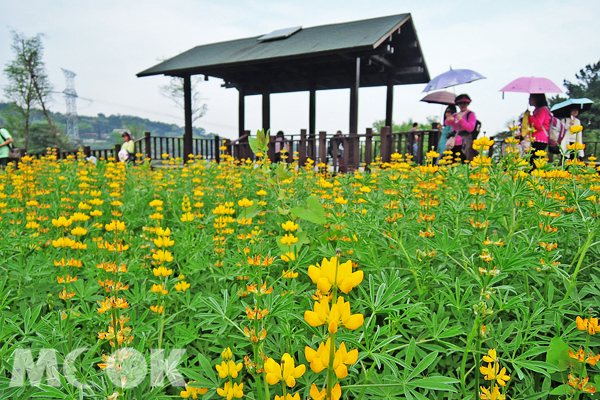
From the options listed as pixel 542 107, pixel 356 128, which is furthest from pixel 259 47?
pixel 542 107

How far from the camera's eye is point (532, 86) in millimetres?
6285

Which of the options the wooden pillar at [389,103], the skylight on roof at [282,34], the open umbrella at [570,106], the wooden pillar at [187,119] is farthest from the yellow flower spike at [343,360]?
the skylight on roof at [282,34]

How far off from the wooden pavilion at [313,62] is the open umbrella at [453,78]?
5.40ft

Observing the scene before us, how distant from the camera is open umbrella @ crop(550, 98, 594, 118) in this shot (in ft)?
22.3

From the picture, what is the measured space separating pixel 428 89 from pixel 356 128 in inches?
87.7

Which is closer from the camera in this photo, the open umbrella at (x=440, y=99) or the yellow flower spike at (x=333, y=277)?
the yellow flower spike at (x=333, y=277)

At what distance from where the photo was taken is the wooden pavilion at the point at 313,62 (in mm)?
9938

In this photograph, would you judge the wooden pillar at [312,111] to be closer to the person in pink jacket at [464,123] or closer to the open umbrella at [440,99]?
the open umbrella at [440,99]

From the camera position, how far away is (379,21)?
1138cm

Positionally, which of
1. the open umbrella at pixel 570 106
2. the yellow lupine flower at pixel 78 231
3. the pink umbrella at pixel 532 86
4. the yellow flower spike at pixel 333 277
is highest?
the pink umbrella at pixel 532 86

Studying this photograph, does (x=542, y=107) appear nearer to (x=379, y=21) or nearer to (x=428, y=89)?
(x=428, y=89)

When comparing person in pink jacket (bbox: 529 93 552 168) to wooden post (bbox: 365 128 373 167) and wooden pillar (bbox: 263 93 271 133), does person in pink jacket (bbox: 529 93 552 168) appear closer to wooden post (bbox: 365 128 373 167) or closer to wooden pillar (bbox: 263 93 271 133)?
wooden post (bbox: 365 128 373 167)

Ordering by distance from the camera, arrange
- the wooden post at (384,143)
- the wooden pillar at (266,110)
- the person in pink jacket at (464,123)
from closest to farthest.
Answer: the person in pink jacket at (464,123)
the wooden post at (384,143)
the wooden pillar at (266,110)

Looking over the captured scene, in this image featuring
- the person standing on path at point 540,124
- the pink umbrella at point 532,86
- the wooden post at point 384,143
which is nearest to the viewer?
the person standing on path at point 540,124
